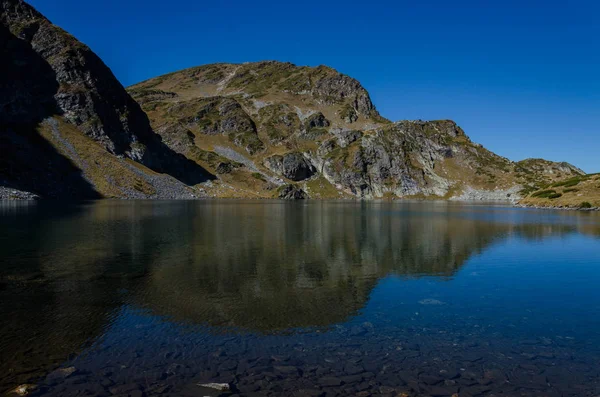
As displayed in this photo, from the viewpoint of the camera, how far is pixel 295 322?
20.6 meters

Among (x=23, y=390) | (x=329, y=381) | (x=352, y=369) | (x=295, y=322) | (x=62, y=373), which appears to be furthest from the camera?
(x=295, y=322)

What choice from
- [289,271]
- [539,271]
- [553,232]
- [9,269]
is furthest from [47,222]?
[553,232]

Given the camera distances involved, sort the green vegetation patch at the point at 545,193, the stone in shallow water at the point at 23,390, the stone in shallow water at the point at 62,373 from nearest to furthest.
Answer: the stone in shallow water at the point at 23,390 → the stone in shallow water at the point at 62,373 → the green vegetation patch at the point at 545,193

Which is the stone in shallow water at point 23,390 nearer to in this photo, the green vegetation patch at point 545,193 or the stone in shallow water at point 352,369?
the stone in shallow water at point 352,369

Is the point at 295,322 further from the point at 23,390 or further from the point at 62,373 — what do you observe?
the point at 23,390

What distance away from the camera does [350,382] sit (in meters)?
13.9

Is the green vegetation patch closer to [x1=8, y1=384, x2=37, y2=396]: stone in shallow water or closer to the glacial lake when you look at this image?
the glacial lake

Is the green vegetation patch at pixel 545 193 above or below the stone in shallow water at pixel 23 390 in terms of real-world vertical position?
above

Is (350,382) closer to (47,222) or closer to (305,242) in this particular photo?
(305,242)

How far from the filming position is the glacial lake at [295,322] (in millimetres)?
14102

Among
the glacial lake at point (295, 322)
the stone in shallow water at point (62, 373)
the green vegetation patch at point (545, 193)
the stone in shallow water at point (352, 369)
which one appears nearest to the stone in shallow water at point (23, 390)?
the glacial lake at point (295, 322)

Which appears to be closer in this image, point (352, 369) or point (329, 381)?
point (329, 381)

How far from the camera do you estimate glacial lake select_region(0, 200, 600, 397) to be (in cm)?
1410

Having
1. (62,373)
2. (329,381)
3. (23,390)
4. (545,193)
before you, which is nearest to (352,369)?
(329,381)
